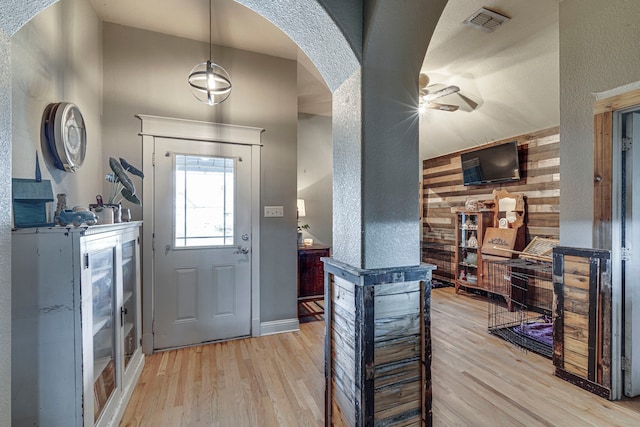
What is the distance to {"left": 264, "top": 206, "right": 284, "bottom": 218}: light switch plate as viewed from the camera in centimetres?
318

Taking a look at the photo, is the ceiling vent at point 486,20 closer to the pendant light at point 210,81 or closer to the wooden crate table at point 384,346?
the pendant light at point 210,81

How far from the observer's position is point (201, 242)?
295 cm

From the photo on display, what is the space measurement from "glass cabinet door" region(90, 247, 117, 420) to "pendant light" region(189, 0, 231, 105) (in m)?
1.45

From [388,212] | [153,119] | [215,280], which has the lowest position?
[215,280]

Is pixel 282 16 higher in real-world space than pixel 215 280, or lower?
higher

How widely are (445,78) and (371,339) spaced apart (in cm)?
351

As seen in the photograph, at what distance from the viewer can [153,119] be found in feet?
9.07

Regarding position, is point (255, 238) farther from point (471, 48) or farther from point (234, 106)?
point (471, 48)

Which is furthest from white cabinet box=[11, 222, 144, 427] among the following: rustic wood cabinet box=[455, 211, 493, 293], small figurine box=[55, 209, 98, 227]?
rustic wood cabinet box=[455, 211, 493, 293]

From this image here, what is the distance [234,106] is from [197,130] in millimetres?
465

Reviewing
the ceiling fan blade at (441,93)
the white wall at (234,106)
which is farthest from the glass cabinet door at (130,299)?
the ceiling fan blade at (441,93)

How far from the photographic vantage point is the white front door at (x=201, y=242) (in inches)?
111

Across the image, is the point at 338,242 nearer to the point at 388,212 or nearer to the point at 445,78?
the point at 388,212

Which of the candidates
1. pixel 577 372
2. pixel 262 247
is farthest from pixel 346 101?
pixel 577 372
